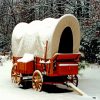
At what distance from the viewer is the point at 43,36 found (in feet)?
57.2

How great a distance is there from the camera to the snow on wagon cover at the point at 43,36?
16.8m

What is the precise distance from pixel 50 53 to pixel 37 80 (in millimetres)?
1247

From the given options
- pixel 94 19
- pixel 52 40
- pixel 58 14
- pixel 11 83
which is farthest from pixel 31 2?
pixel 52 40

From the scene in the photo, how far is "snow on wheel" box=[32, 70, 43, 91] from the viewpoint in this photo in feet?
55.6

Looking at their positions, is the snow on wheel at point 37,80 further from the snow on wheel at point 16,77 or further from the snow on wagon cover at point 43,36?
the snow on wheel at point 16,77

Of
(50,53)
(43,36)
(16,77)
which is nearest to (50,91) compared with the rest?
(50,53)

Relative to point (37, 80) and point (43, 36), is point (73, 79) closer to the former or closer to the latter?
point (37, 80)

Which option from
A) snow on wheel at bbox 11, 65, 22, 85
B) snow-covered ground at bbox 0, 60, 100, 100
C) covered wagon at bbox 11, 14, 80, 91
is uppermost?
covered wagon at bbox 11, 14, 80, 91

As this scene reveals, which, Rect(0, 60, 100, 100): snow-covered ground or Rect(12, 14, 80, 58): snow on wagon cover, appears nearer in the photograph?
Rect(0, 60, 100, 100): snow-covered ground

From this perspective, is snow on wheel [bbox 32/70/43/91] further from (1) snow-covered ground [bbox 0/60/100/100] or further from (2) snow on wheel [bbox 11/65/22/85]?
(2) snow on wheel [bbox 11/65/22/85]

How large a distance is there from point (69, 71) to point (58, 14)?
18.1 m

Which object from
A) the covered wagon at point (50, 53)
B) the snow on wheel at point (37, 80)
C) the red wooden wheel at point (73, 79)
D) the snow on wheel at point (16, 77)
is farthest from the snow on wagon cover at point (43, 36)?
the red wooden wheel at point (73, 79)

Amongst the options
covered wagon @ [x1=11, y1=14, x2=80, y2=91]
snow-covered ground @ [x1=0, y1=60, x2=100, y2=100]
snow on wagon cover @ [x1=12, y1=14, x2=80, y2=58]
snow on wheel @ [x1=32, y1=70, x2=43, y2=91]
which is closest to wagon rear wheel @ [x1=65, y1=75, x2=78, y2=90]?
covered wagon @ [x1=11, y1=14, x2=80, y2=91]

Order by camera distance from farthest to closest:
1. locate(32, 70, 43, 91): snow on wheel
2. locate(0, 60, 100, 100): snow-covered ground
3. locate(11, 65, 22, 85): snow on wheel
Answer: locate(11, 65, 22, 85): snow on wheel
locate(32, 70, 43, 91): snow on wheel
locate(0, 60, 100, 100): snow-covered ground
